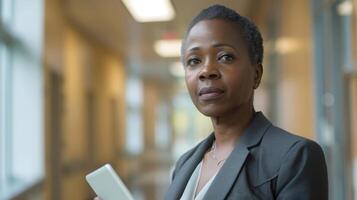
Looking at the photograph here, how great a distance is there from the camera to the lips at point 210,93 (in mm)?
1013

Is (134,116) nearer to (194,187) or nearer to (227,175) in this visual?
(194,187)

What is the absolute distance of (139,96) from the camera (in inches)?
584

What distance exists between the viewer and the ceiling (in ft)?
19.9

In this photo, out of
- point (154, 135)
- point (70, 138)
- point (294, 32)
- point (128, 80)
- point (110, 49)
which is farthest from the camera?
point (154, 135)

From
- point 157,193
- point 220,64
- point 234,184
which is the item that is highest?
point 220,64

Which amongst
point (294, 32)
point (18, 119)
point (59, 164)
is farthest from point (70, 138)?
point (294, 32)

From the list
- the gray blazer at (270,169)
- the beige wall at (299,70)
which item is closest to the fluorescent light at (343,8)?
the beige wall at (299,70)

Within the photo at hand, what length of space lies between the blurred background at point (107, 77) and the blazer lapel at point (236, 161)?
11.2 inches

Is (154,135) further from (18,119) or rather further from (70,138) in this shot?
(18,119)

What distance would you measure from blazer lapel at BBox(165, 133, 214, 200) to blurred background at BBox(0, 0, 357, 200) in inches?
8.2

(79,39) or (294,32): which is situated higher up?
(79,39)

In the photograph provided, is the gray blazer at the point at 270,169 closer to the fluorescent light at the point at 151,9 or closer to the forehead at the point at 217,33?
the forehead at the point at 217,33

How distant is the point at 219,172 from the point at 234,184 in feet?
0.19

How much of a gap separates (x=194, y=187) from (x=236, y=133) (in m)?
0.15
